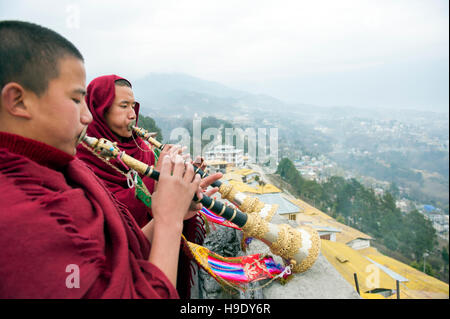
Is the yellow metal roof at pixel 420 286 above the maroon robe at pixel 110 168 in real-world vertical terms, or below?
below

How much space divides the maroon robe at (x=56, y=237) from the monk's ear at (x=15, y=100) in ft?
0.30

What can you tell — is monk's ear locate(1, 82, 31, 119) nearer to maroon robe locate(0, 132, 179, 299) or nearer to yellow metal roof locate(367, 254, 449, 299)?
maroon robe locate(0, 132, 179, 299)

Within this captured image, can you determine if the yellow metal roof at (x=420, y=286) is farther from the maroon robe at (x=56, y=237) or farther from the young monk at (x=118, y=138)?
the maroon robe at (x=56, y=237)

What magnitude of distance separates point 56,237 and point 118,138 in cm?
226

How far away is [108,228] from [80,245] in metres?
0.19

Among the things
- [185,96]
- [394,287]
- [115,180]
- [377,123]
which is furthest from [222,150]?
[377,123]

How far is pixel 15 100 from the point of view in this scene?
0.93m

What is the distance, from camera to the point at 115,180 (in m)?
2.57

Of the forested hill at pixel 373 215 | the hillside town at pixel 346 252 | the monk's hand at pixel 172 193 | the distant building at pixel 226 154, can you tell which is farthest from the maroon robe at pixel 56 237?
the forested hill at pixel 373 215

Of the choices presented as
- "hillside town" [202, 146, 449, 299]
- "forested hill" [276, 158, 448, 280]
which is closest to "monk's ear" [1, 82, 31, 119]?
"hillside town" [202, 146, 449, 299]

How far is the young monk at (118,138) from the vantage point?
2.45 meters

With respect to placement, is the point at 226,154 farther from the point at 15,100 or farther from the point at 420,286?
the point at 15,100
